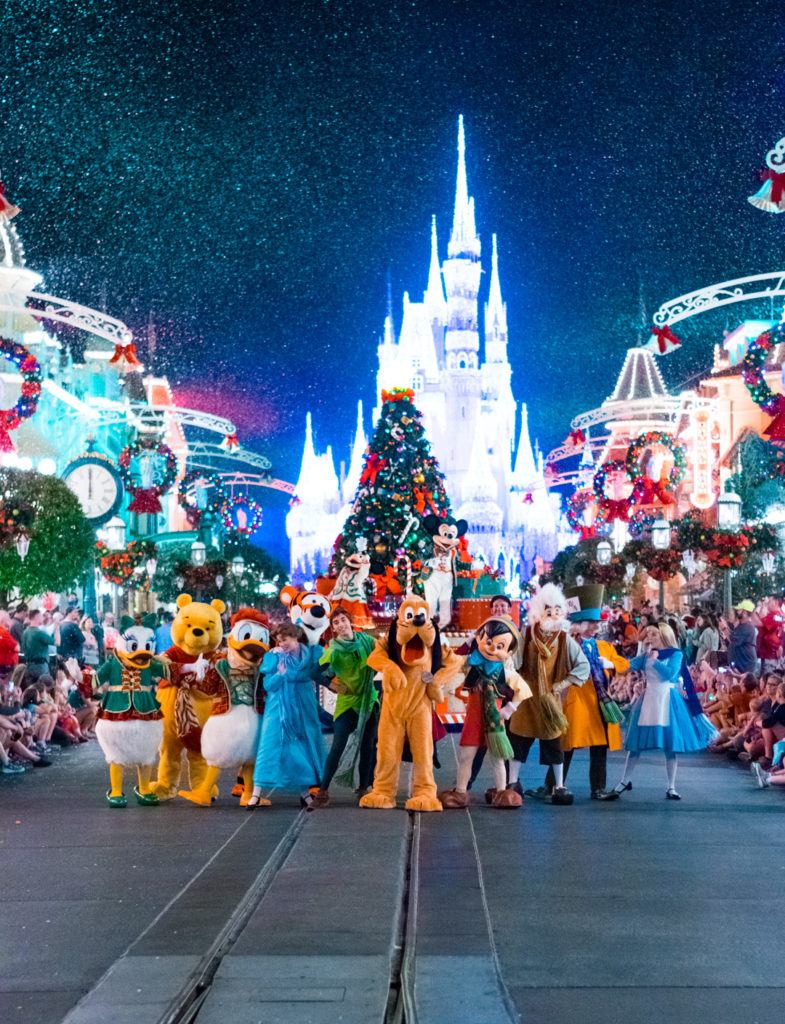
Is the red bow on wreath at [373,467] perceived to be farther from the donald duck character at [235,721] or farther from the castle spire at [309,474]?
the castle spire at [309,474]

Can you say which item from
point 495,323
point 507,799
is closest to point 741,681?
point 507,799

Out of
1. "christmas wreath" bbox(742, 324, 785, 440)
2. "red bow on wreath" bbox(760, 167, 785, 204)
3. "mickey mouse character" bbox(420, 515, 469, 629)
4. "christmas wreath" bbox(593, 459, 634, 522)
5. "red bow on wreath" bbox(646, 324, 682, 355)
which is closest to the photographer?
"red bow on wreath" bbox(760, 167, 785, 204)

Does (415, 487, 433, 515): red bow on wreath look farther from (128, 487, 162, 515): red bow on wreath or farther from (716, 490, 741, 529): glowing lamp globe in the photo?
(128, 487, 162, 515): red bow on wreath

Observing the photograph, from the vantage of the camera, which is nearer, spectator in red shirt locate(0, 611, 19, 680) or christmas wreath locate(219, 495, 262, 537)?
spectator in red shirt locate(0, 611, 19, 680)

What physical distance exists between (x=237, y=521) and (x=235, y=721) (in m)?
32.7

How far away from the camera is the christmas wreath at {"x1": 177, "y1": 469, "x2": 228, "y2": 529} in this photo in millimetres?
37750

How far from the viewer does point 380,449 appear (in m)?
24.9

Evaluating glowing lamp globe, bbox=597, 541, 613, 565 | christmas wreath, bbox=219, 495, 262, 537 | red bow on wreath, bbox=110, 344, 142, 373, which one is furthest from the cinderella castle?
red bow on wreath, bbox=110, 344, 142, 373

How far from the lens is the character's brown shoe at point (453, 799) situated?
420 inches

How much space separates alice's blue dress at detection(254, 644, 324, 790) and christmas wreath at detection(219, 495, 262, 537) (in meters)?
29.0

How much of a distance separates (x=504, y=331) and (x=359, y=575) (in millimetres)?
101732

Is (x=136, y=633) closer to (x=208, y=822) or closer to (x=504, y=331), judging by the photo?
(x=208, y=822)

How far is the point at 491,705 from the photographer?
10852 mm

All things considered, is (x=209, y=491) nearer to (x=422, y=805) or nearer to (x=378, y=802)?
(x=378, y=802)
